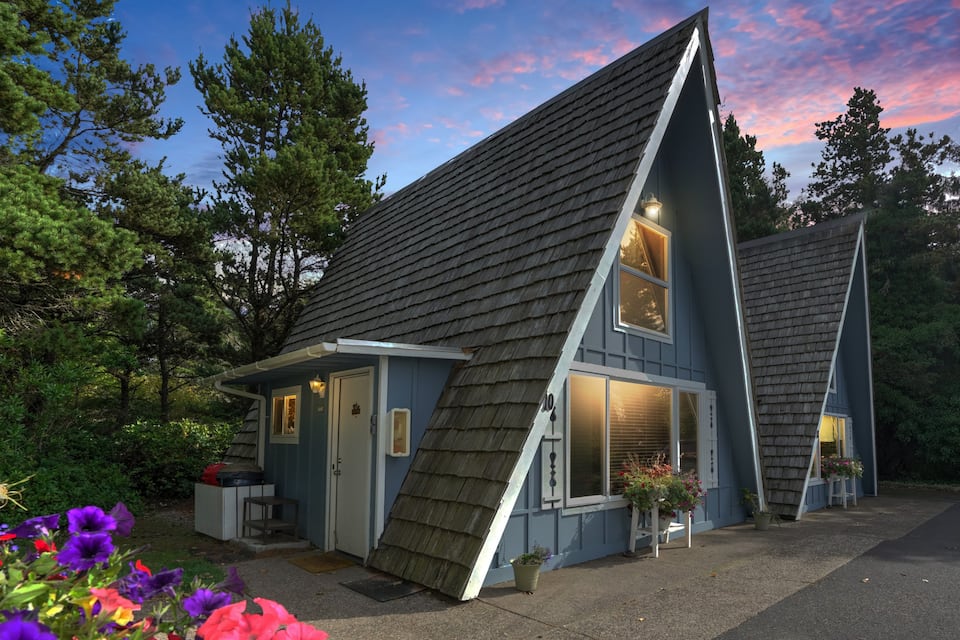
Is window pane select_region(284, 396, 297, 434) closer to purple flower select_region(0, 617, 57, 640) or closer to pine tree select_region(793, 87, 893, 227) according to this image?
purple flower select_region(0, 617, 57, 640)

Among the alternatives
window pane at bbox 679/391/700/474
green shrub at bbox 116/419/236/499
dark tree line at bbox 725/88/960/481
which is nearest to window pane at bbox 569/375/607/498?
window pane at bbox 679/391/700/474

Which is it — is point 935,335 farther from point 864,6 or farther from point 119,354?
point 119,354

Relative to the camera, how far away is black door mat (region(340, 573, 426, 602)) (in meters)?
5.39

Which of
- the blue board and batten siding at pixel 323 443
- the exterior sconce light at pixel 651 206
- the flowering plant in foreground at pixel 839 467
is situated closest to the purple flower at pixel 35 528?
the blue board and batten siding at pixel 323 443

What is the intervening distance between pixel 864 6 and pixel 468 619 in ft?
32.1

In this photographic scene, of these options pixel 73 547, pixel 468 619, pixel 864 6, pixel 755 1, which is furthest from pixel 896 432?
pixel 73 547

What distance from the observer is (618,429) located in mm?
7594

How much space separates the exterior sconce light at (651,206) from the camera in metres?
8.12

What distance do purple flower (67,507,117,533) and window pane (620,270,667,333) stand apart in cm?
677

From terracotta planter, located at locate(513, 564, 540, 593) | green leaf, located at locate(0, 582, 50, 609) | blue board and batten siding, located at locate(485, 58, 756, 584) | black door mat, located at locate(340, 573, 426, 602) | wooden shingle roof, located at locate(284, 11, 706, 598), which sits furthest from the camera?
blue board and batten siding, located at locate(485, 58, 756, 584)

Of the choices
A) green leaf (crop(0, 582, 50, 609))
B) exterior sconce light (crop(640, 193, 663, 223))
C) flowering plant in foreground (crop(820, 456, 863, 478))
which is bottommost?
flowering plant in foreground (crop(820, 456, 863, 478))

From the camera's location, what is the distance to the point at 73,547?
1487 millimetres

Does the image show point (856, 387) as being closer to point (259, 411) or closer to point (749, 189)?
point (259, 411)

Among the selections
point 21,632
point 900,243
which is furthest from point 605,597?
point 900,243
